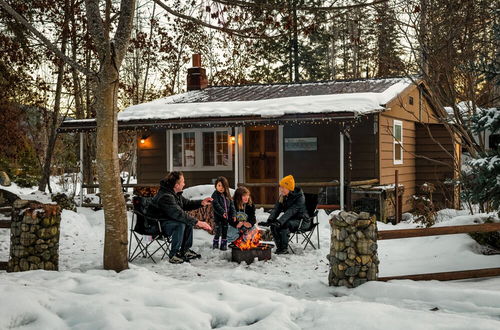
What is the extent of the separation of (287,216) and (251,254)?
1134 mm

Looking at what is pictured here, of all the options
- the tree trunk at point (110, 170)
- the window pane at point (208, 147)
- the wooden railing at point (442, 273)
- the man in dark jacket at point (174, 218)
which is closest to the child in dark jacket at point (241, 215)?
the man in dark jacket at point (174, 218)

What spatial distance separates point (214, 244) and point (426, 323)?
519 cm

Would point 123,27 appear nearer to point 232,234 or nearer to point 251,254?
point 251,254

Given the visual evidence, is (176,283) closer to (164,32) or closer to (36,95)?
(36,95)

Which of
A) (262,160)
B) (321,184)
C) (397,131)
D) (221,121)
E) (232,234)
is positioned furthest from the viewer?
(397,131)

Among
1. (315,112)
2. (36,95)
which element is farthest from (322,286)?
(36,95)

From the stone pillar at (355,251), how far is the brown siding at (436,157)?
1138cm

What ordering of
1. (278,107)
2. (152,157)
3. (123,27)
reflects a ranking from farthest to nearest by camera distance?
(152,157) → (278,107) → (123,27)

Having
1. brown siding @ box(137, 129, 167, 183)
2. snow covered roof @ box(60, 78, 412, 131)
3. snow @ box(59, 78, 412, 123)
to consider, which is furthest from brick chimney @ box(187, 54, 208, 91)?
snow @ box(59, 78, 412, 123)

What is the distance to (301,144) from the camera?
15.8 meters

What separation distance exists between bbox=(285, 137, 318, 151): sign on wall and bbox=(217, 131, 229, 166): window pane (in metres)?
1.97

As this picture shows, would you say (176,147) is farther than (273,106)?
Yes

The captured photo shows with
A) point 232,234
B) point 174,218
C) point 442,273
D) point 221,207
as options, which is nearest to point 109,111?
point 174,218

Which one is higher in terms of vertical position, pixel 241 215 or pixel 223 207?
pixel 223 207
